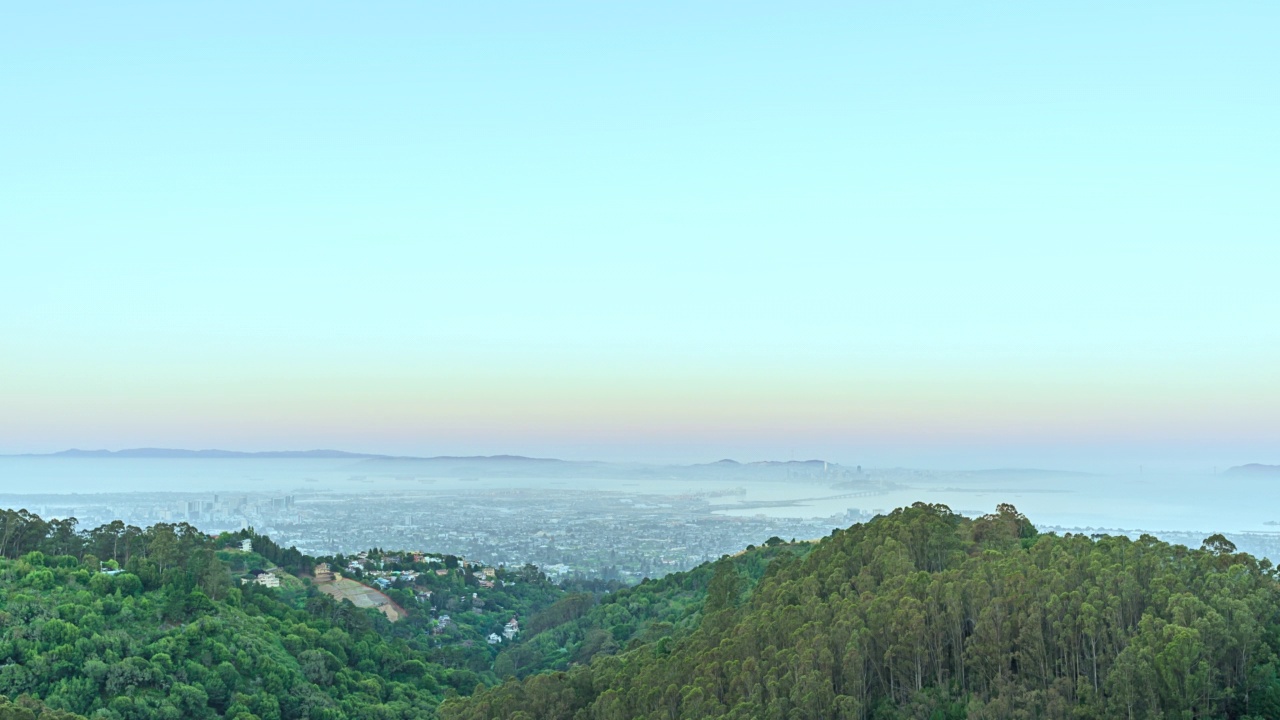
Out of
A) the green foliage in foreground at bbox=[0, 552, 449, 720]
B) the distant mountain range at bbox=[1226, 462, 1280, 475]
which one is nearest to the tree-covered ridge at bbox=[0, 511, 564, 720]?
the green foliage in foreground at bbox=[0, 552, 449, 720]

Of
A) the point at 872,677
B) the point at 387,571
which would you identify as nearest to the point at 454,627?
the point at 387,571

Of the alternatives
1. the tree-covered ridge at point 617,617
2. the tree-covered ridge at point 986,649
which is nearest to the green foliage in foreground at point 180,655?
the tree-covered ridge at point 617,617

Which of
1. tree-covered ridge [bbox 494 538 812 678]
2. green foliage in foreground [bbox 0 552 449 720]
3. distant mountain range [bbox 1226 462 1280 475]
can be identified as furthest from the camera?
distant mountain range [bbox 1226 462 1280 475]

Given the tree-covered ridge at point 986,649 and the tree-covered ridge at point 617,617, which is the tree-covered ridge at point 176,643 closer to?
the tree-covered ridge at point 617,617

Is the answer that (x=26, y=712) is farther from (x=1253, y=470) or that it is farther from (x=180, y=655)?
(x=1253, y=470)

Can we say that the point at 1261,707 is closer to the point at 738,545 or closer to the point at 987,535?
the point at 987,535

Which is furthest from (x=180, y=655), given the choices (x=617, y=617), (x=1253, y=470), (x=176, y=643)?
(x=1253, y=470)

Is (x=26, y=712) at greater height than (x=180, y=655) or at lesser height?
greater

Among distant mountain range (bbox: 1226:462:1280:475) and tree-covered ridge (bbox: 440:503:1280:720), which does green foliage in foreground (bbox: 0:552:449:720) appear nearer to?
tree-covered ridge (bbox: 440:503:1280:720)

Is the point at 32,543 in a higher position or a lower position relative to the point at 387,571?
higher
